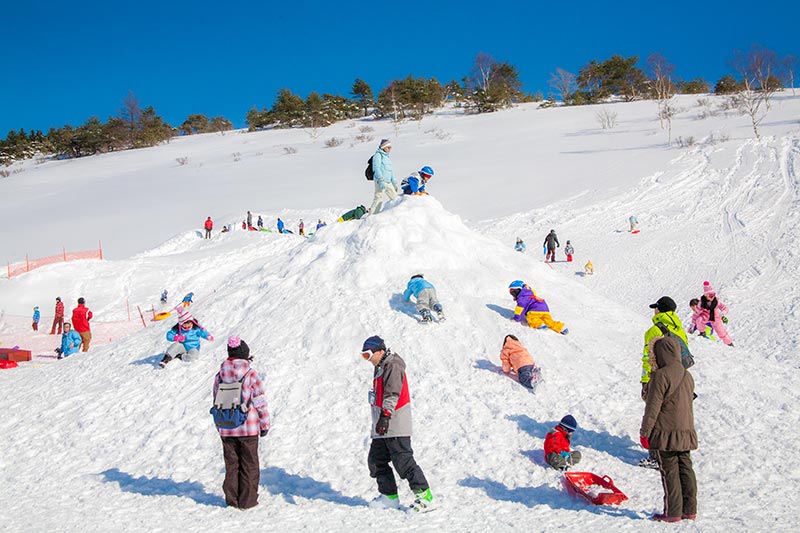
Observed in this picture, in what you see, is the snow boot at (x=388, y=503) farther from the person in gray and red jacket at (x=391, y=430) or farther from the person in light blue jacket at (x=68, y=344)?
the person in light blue jacket at (x=68, y=344)

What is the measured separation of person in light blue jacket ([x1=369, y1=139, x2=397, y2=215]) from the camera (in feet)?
37.9

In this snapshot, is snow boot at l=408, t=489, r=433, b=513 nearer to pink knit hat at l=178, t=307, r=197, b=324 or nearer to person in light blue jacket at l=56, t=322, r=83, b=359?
pink knit hat at l=178, t=307, r=197, b=324

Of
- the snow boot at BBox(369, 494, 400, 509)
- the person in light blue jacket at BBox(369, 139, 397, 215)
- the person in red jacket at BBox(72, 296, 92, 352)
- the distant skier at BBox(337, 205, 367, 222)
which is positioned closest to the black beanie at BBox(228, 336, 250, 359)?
the snow boot at BBox(369, 494, 400, 509)

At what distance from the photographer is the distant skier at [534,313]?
8.84 meters

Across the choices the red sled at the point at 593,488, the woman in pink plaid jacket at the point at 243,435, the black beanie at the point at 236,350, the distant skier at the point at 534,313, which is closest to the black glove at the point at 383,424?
the woman in pink plaid jacket at the point at 243,435

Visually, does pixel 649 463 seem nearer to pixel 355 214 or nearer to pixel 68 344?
pixel 355 214

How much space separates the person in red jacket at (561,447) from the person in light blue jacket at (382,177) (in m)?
6.57

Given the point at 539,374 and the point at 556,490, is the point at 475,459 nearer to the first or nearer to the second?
the point at 556,490

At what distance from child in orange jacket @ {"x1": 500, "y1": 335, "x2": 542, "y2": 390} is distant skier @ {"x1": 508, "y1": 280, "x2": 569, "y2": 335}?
44.1 inches

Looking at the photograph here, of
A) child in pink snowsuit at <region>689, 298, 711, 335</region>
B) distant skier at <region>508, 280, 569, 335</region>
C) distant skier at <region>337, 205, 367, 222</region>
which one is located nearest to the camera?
distant skier at <region>508, 280, 569, 335</region>

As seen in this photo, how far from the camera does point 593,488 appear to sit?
5367mm

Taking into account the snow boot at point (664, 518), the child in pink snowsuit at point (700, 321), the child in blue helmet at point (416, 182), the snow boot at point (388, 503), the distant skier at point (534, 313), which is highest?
the child in blue helmet at point (416, 182)

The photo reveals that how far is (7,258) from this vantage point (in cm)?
3159

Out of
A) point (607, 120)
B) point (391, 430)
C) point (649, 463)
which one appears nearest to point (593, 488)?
point (649, 463)
